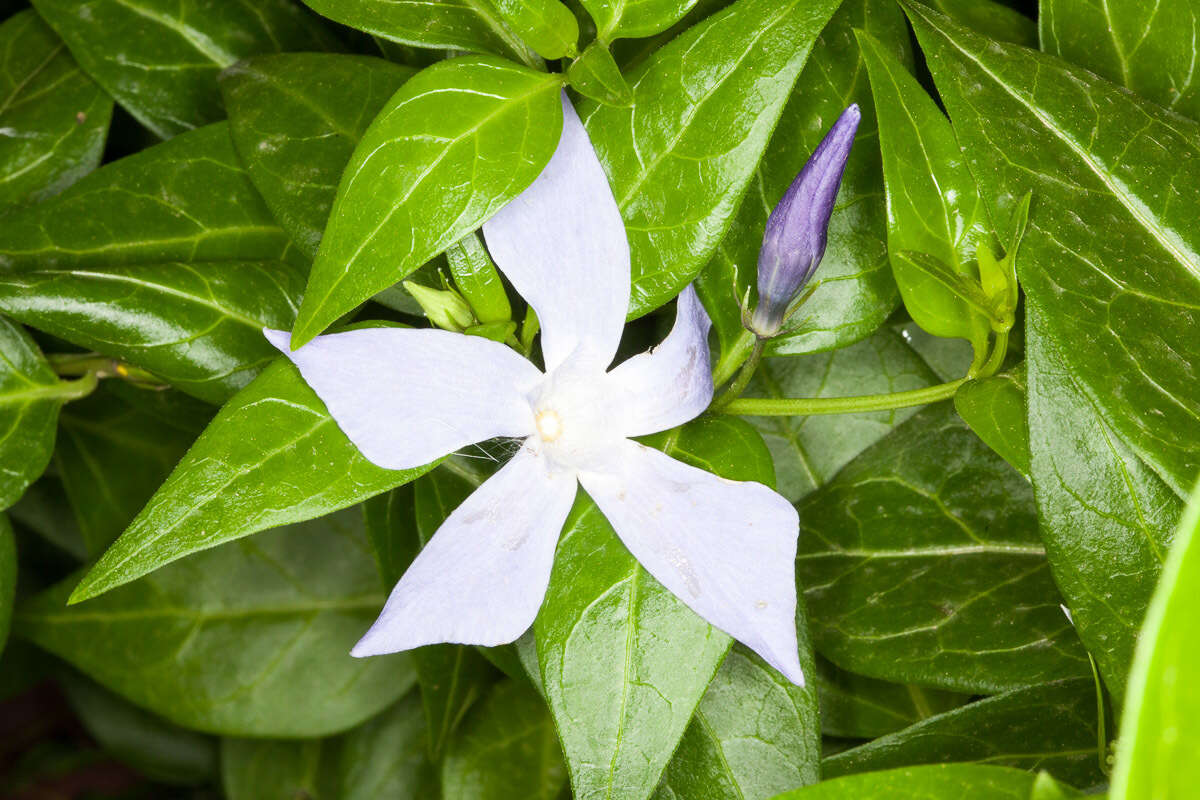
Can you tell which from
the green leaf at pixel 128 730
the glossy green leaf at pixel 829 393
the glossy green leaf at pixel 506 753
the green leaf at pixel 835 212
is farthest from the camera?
the green leaf at pixel 128 730

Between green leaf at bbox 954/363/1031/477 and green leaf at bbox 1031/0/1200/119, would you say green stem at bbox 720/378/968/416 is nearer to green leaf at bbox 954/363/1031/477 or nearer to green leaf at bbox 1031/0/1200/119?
green leaf at bbox 954/363/1031/477

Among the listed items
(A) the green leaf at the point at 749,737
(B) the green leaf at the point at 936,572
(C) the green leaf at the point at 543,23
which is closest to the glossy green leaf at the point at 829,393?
(B) the green leaf at the point at 936,572

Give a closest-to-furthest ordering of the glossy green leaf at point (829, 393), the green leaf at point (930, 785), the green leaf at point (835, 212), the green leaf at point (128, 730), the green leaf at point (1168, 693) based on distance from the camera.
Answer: the green leaf at point (1168, 693), the green leaf at point (930, 785), the green leaf at point (835, 212), the glossy green leaf at point (829, 393), the green leaf at point (128, 730)

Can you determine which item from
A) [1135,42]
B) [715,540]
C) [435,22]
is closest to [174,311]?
[435,22]

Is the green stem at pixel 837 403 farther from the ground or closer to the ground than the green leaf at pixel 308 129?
closer to the ground

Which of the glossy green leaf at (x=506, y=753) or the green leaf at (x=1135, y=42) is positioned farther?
the glossy green leaf at (x=506, y=753)

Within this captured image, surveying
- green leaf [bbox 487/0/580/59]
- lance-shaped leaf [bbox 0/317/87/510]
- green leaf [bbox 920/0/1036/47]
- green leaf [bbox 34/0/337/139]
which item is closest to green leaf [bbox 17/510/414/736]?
lance-shaped leaf [bbox 0/317/87/510]

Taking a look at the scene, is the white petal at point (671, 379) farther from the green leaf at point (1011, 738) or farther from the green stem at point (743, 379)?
the green leaf at point (1011, 738)
